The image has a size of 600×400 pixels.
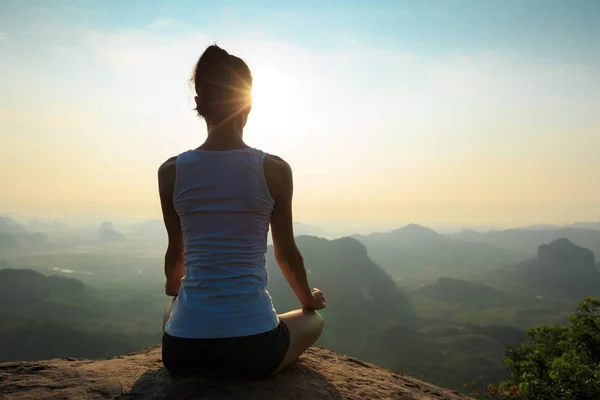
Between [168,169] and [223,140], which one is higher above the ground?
[223,140]

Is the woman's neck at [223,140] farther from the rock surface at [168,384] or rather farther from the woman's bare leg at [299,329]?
the rock surface at [168,384]

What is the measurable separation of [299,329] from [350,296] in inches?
7064

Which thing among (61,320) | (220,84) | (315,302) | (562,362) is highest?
(220,84)

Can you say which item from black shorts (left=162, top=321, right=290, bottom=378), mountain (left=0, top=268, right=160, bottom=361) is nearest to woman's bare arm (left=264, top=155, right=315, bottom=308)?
black shorts (left=162, top=321, right=290, bottom=378)

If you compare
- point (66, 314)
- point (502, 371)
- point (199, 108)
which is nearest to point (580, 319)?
point (199, 108)

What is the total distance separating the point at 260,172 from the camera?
320 cm

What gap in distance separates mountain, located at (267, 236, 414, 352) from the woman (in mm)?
137987

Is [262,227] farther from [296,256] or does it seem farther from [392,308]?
[392,308]

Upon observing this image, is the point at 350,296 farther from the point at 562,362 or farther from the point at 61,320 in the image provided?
the point at 562,362

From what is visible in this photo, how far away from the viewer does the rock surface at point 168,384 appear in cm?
339

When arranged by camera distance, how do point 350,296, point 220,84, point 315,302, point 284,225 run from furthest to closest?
point 350,296, point 315,302, point 284,225, point 220,84

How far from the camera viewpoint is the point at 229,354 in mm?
3135

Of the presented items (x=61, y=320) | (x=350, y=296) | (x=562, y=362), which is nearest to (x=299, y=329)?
(x=562, y=362)

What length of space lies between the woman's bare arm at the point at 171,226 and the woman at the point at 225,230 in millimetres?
18
